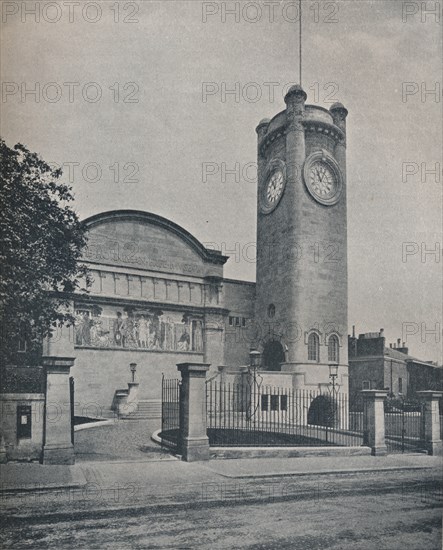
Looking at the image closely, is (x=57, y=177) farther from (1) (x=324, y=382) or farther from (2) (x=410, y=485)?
(1) (x=324, y=382)

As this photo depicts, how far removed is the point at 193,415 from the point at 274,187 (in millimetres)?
18692

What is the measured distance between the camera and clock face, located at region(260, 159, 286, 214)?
93.7 feet

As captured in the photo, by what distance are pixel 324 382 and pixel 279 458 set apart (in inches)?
554

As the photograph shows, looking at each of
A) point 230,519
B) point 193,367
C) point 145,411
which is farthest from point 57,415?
point 145,411

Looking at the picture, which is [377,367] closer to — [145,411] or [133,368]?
[133,368]

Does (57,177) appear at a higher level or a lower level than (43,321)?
higher

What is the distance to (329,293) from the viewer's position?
91.5 feet

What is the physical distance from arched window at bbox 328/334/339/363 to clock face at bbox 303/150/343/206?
670cm

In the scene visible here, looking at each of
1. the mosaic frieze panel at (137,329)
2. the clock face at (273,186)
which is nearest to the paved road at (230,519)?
the mosaic frieze panel at (137,329)

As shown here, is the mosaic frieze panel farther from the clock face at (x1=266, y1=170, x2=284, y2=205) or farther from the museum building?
the clock face at (x1=266, y1=170, x2=284, y2=205)

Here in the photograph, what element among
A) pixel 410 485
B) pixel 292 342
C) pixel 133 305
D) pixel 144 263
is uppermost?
pixel 144 263

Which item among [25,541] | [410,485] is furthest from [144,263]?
[25,541]

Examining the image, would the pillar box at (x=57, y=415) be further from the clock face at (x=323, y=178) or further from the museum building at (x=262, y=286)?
the clock face at (x=323, y=178)

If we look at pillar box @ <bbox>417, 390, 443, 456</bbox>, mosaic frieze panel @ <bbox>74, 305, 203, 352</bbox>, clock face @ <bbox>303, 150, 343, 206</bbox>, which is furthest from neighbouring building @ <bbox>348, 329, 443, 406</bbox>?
pillar box @ <bbox>417, 390, 443, 456</bbox>
